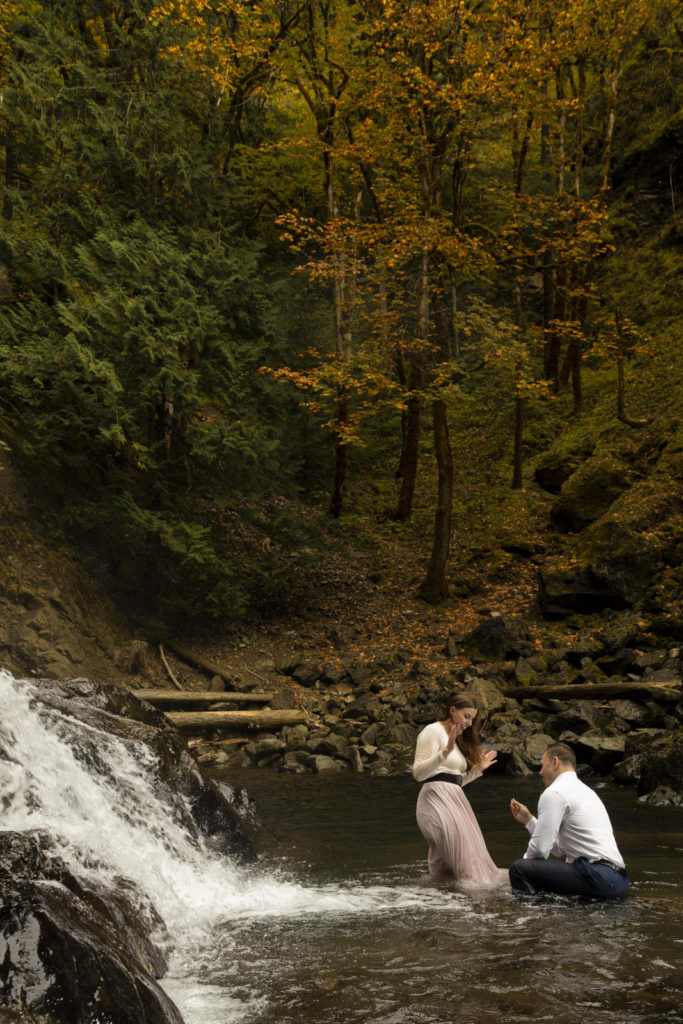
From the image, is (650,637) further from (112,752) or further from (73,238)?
(73,238)

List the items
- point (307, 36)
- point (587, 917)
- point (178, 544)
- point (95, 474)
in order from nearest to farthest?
point (587, 917) < point (178, 544) < point (95, 474) < point (307, 36)

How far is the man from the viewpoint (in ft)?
18.7

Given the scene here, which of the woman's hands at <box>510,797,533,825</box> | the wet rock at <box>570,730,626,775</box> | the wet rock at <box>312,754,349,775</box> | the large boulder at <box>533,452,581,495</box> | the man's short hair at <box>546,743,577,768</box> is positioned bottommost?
the wet rock at <box>312,754,349,775</box>

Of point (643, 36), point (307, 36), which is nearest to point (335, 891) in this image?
point (307, 36)

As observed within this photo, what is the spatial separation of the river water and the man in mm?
161

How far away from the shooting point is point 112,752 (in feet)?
24.6

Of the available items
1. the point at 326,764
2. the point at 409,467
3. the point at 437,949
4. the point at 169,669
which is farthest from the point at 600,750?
the point at 409,467

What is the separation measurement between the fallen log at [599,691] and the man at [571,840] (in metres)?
6.64

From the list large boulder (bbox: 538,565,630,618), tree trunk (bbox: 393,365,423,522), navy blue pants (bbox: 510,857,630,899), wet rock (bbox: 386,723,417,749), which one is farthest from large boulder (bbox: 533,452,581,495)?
navy blue pants (bbox: 510,857,630,899)

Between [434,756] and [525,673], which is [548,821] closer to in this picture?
[434,756]

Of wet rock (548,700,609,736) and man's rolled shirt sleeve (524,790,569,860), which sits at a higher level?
man's rolled shirt sleeve (524,790,569,860)

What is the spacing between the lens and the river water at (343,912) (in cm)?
Result: 423

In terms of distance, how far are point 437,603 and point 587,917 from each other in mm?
12938

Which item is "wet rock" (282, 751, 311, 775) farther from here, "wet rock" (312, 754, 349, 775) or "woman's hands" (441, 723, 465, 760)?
"woman's hands" (441, 723, 465, 760)
